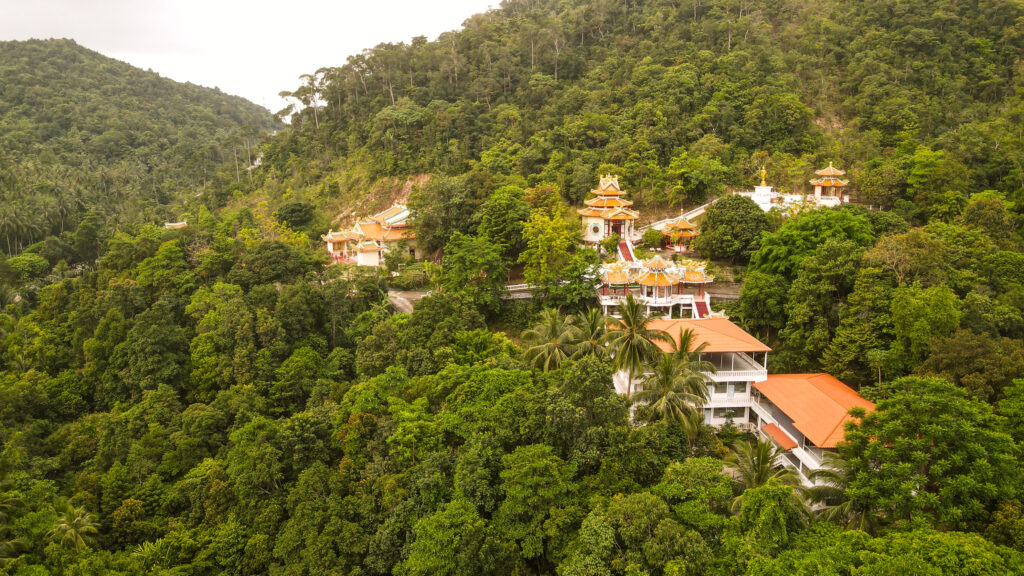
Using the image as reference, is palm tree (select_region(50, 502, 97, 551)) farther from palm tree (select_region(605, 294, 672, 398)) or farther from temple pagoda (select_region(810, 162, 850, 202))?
temple pagoda (select_region(810, 162, 850, 202))


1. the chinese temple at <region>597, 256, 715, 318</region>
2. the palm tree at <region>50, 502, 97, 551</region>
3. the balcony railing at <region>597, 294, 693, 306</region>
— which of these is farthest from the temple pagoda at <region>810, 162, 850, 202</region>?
the palm tree at <region>50, 502, 97, 551</region>

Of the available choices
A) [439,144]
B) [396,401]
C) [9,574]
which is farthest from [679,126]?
[9,574]

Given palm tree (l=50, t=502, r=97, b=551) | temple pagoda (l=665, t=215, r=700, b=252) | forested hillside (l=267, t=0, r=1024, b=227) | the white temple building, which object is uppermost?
forested hillside (l=267, t=0, r=1024, b=227)

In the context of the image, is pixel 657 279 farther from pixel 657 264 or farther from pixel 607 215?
pixel 607 215

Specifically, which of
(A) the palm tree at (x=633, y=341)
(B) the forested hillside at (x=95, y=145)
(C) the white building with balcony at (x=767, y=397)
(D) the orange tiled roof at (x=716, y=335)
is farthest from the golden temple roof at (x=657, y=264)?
(B) the forested hillside at (x=95, y=145)

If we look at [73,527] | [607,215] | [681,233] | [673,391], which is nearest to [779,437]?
[673,391]
